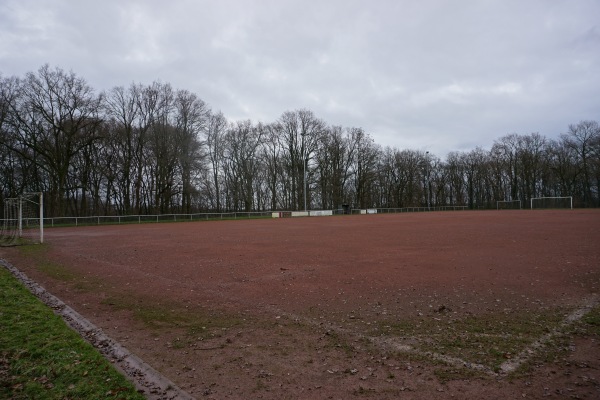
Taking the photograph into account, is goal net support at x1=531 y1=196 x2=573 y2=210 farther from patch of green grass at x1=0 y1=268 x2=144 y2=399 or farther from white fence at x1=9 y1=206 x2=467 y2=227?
patch of green grass at x1=0 y1=268 x2=144 y2=399

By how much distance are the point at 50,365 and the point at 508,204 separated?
312 ft

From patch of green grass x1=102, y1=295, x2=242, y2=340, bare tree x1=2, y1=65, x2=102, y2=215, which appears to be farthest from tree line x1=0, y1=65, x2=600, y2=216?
patch of green grass x1=102, y1=295, x2=242, y2=340

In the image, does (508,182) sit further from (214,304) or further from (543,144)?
(214,304)

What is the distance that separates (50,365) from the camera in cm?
399

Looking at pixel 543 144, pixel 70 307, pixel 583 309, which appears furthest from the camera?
pixel 543 144

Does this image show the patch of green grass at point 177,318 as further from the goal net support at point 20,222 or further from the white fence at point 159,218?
the white fence at point 159,218

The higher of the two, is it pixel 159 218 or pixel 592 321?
pixel 159 218

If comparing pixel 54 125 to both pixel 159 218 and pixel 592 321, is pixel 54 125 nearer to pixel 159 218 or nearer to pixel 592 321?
pixel 159 218

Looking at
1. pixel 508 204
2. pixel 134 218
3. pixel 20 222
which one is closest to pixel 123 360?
→ pixel 20 222

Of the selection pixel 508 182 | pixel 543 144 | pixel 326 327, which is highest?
pixel 543 144

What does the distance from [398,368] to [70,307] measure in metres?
6.19

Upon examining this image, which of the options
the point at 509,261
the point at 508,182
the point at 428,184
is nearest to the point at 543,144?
the point at 508,182

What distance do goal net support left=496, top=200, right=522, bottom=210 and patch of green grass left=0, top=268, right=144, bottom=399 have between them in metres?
91.4

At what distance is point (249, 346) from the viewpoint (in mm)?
4789
